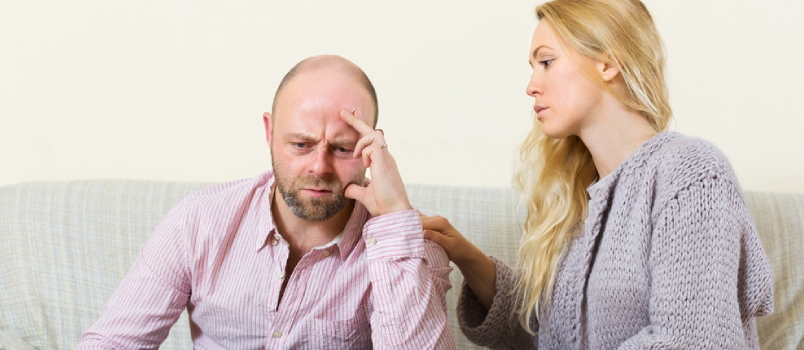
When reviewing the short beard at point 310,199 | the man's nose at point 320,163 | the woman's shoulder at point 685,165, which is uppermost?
the woman's shoulder at point 685,165

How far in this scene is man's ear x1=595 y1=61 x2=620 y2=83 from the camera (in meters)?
1.56

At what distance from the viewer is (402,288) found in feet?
4.81

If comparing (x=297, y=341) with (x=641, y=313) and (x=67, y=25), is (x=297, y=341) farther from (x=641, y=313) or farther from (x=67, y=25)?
(x=67, y=25)

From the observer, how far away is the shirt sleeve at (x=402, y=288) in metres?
1.46

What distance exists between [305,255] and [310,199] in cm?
13

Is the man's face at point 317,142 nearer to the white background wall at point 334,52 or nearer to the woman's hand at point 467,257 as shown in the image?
the woman's hand at point 467,257

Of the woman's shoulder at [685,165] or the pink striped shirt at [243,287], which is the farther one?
the pink striped shirt at [243,287]

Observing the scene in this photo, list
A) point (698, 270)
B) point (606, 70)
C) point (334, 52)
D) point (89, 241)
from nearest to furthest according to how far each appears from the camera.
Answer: point (698, 270), point (606, 70), point (89, 241), point (334, 52)

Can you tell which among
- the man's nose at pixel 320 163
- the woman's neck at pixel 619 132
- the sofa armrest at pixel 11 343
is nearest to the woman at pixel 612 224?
the woman's neck at pixel 619 132

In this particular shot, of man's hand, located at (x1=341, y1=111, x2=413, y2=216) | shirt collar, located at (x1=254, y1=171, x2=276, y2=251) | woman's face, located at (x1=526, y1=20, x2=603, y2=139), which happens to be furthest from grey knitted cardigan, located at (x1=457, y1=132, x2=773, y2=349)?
shirt collar, located at (x1=254, y1=171, x2=276, y2=251)

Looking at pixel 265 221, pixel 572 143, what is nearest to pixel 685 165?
pixel 572 143

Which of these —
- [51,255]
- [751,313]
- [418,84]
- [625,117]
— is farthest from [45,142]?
[751,313]

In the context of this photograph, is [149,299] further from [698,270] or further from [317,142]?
[698,270]

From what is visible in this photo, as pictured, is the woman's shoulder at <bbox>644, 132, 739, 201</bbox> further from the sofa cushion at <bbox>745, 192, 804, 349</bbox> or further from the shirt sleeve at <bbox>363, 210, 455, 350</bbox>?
the sofa cushion at <bbox>745, 192, 804, 349</bbox>
